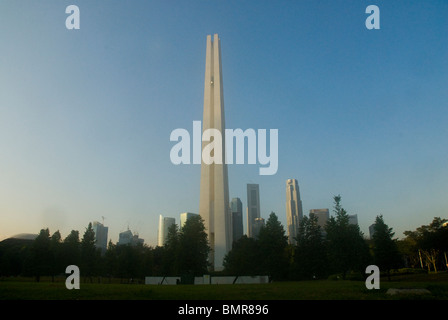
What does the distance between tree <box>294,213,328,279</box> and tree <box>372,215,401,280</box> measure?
534 centimetres

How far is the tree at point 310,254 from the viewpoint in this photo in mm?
35000

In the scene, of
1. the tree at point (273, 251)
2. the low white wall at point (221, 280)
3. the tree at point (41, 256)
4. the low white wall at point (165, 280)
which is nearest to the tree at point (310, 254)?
the tree at point (273, 251)

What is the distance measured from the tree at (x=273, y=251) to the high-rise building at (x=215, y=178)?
16.4m

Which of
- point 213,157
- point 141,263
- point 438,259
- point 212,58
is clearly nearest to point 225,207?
point 213,157

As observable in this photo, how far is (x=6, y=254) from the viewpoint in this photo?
51.7 m

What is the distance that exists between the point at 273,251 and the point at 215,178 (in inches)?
830

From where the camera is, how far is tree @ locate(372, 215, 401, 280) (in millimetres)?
33719

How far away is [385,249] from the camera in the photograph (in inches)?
1341

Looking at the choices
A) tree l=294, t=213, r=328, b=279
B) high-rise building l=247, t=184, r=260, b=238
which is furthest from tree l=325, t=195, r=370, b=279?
high-rise building l=247, t=184, r=260, b=238

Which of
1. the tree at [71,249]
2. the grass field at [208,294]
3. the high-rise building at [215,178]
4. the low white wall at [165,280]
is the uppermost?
the high-rise building at [215,178]

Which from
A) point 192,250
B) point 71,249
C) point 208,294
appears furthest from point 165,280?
point 208,294

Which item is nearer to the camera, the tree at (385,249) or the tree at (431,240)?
the tree at (385,249)

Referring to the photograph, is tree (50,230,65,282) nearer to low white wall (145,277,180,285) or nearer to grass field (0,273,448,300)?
low white wall (145,277,180,285)

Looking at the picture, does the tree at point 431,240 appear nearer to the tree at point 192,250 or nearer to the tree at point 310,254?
→ the tree at point 310,254
